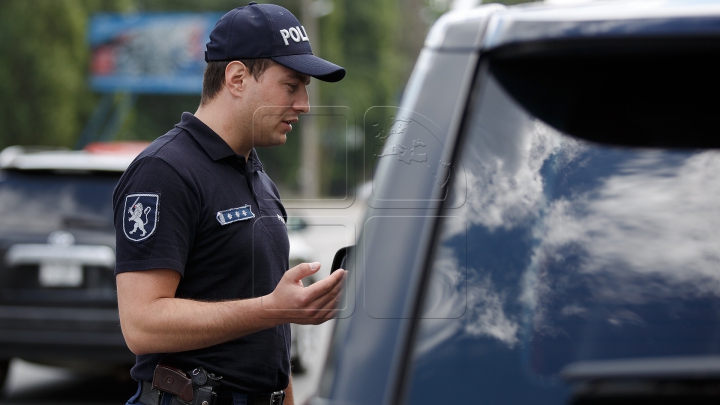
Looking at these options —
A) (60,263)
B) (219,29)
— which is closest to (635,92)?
(219,29)

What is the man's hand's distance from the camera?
1598 mm

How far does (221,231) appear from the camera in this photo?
197 centimetres

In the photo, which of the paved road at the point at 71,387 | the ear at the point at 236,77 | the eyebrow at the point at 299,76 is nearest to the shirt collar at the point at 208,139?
the ear at the point at 236,77

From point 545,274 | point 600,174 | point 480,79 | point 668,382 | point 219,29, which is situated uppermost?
point 219,29

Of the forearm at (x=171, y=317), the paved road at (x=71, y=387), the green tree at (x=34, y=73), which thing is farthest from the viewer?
the green tree at (x=34, y=73)

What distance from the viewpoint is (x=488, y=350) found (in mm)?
1260

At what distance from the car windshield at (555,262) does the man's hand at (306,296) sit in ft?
1.15

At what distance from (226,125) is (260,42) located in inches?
8.7

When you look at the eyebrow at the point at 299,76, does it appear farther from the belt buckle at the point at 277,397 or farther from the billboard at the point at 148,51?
the billboard at the point at 148,51

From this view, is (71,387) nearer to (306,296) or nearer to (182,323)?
(182,323)

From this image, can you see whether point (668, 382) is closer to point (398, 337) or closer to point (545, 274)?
point (545, 274)

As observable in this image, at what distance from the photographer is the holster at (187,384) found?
1.99 meters

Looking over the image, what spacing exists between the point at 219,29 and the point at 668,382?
1.31 metres

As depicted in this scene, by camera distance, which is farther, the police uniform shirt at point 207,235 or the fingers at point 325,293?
the police uniform shirt at point 207,235
